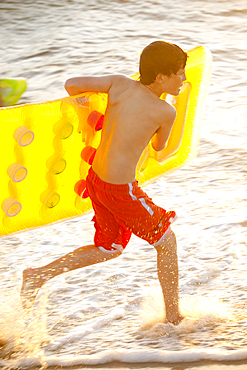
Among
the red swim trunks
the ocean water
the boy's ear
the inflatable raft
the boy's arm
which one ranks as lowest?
the ocean water

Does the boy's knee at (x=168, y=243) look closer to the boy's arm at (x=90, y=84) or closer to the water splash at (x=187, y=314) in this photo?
the water splash at (x=187, y=314)

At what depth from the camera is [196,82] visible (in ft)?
8.75

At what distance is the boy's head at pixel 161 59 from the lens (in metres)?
1.91

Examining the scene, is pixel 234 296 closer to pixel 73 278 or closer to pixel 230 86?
pixel 73 278

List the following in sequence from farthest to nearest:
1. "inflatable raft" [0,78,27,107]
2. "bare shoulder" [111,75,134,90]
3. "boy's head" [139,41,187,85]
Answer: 1. "inflatable raft" [0,78,27,107]
2. "bare shoulder" [111,75,134,90]
3. "boy's head" [139,41,187,85]

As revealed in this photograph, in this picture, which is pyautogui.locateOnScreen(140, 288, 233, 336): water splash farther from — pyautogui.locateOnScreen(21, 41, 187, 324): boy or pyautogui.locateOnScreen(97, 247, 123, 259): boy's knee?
pyautogui.locateOnScreen(97, 247, 123, 259): boy's knee

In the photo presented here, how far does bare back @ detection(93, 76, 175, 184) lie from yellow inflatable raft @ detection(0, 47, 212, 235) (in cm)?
32

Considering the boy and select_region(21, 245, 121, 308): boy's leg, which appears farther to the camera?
select_region(21, 245, 121, 308): boy's leg

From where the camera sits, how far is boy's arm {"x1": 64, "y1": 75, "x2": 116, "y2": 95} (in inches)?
82.2

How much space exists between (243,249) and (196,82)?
3.27 ft

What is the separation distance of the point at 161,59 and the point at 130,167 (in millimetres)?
461

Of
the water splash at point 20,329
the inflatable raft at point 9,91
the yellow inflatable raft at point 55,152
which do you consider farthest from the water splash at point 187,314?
the inflatable raft at point 9,91

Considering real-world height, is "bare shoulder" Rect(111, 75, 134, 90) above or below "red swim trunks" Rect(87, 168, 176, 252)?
above

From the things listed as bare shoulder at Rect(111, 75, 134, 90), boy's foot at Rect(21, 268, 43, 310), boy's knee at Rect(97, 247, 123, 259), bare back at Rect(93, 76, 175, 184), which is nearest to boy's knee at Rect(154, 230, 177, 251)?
boy's knee at Rect(97, 247, 123, 259)
